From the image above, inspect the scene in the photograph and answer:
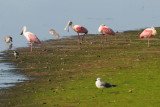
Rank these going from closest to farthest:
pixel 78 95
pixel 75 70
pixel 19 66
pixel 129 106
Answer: pixel 129 106 < pixel 78 95 < pixel 75 70 < pixel 19 66

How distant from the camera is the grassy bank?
14461mm

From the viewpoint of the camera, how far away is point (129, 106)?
Answer: 13.4m

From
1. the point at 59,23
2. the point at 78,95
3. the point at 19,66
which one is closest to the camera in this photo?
the point at 78,95

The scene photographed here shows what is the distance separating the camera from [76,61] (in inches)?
924

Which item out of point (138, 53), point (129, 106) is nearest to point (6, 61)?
point (138, 53)

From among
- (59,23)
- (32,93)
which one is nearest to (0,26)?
(59,23)

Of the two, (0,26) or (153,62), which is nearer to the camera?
(153,62)

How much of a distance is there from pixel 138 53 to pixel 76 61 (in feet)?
12.3

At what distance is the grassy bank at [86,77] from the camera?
14461mm

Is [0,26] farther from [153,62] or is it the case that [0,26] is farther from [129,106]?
[129,106]

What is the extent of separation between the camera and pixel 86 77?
18547mm

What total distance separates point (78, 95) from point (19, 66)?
26.0 ft

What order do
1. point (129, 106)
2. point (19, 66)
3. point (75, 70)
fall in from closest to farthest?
point (129, 106), point (75, 70), point (19, 66)

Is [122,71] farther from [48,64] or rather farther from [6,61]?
[6,61]
